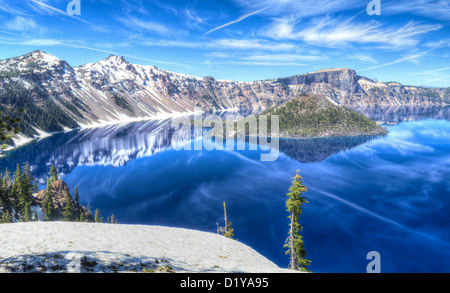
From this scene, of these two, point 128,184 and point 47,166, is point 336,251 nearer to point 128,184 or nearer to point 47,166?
point 128,184

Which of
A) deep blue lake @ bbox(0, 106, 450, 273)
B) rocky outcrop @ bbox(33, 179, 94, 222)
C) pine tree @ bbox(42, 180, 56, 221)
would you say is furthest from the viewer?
rocky outcrop @ bbox(33, 179, 94, 222)

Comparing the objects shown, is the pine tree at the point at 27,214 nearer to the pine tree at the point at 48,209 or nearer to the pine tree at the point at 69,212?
the pine tree at the point at 48,209

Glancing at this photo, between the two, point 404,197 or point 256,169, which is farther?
point 256,169

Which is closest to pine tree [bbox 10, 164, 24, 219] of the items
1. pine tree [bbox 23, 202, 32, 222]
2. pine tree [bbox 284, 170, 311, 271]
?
pine tree [bbox 23, 202, 32, 222]

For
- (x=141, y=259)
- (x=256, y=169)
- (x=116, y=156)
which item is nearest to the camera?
(x=141, y=259)

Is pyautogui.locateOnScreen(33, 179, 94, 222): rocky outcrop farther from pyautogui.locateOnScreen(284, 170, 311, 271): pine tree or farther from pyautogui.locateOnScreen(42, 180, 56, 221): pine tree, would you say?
pyautogui.locateOnScreen(284, 170, 311, 271): pine tree

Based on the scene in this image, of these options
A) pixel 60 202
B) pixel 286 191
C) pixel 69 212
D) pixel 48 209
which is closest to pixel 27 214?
pixel 48 209

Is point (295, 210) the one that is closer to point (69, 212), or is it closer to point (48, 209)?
point (69, 212)

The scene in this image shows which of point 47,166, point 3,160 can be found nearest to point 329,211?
point 47,166
